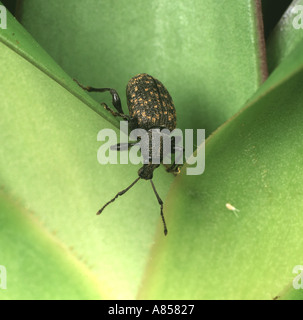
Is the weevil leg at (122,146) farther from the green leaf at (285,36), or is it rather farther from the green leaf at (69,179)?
the green leaf at (285,36)

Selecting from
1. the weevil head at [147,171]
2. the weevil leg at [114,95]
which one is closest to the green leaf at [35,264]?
the weevil head at [147,171]

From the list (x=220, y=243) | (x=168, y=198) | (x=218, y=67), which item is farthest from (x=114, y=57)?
(x=220, y=243)

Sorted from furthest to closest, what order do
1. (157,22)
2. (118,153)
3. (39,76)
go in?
1. (157,22)
2. (118,153)
3. (39,76)

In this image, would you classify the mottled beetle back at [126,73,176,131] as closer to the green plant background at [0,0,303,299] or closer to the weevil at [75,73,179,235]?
the weevil at [75,73,179,235]

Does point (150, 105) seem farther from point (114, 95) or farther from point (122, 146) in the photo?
point (122, 146)

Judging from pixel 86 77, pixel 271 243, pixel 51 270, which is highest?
pixel 86 77

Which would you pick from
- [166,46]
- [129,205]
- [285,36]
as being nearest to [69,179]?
[129,205]

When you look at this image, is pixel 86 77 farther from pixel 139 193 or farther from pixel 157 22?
pixel 139 193
